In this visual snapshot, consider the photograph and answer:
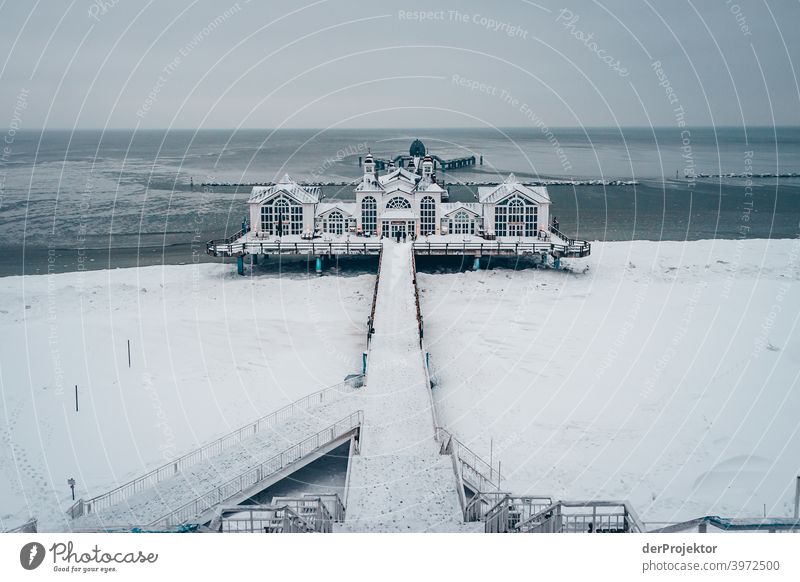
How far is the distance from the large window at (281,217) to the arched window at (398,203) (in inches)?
224

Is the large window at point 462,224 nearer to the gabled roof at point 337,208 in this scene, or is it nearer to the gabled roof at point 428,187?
the gabled roof at point 428,187

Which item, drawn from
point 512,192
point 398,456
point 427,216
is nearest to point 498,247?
point 512,192

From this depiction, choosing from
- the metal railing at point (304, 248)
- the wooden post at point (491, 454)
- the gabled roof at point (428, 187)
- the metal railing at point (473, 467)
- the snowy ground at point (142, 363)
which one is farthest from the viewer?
the gabled roof at point (428, 187)

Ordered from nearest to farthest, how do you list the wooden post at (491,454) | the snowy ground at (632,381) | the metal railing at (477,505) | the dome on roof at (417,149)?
1. the metal railing at (477,505)
2. the wooden post at (491,454)
3. the snowy ground at (632,381)
4. the dome on roof at (417,149)

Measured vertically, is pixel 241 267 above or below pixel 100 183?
below

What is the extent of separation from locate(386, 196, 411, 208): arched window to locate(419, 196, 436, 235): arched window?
38.8 inches

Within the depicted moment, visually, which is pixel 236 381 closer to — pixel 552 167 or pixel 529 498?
pixel 529 498

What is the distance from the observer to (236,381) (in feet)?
98.0

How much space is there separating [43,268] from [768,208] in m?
62.4

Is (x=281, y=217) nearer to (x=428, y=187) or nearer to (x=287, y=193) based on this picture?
(x=287, y=193)

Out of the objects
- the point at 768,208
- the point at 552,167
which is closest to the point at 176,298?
the point at 768,208

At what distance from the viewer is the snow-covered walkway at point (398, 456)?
18203mm
